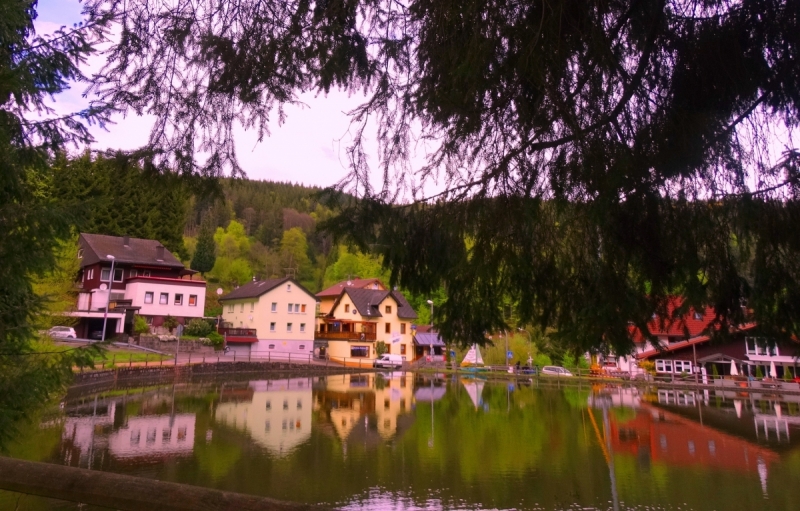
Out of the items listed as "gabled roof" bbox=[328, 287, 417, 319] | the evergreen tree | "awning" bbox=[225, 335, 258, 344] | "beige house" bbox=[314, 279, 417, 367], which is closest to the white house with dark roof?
"awning" bbox=[225, 335, 258, 344]

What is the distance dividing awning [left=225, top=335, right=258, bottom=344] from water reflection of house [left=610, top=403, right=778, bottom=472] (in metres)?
27.8

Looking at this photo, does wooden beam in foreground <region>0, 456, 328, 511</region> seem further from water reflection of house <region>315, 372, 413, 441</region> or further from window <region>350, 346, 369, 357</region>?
window <region>350, 346, 369, 357</region>

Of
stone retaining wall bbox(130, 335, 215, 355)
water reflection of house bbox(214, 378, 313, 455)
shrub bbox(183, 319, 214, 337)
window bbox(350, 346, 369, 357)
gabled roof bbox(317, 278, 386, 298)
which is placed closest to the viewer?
water reflection of house bbox(214, 378, 313, 455)

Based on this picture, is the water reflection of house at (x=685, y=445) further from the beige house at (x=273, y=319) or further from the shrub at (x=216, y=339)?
the beige house at (x=273, y=319)

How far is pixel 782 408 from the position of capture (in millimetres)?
21328

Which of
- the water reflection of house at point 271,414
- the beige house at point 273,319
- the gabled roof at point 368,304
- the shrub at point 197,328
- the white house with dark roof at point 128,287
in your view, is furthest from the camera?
the gabled roof at point 368,304

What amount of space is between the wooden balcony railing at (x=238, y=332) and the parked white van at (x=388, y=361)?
363 inches

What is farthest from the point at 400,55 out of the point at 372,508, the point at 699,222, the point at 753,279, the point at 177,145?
the point at 372,508

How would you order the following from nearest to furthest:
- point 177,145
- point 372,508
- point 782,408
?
point 177,145, point 372,508, point 782,408

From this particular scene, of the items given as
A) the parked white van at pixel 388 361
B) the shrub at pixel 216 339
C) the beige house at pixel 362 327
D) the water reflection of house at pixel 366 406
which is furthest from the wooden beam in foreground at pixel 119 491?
the beige house at pixel 362 327

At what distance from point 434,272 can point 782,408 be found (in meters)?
22.8

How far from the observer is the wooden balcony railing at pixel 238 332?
3916cm

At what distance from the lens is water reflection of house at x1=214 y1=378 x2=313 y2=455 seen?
13.7 metres

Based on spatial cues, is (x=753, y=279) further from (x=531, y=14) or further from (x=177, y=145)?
(x=177, y=145)
